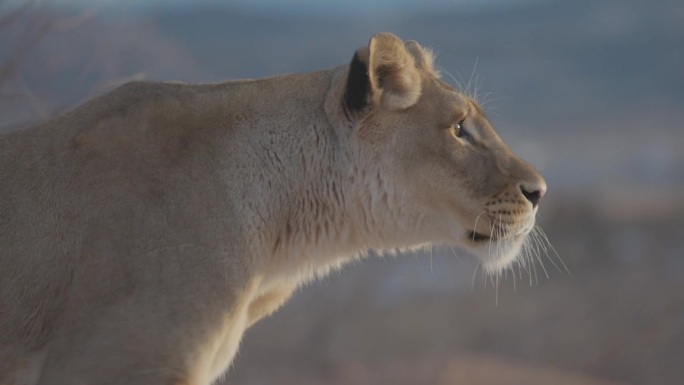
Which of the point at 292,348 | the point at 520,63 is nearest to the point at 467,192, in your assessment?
the point at 292,348

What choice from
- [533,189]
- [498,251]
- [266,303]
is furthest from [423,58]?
[266,303]

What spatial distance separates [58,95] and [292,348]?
835cm

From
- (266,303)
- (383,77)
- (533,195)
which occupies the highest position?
(383,77)

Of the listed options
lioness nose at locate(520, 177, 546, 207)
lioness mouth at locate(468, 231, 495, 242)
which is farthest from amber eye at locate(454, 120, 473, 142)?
lioness mouth at locate(468, 231, 495, 242)

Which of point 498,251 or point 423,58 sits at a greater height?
point 423,58

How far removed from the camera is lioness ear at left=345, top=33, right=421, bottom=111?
18.3 ft

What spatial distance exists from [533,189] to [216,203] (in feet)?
→ 5.06

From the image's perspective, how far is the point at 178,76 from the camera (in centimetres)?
1456

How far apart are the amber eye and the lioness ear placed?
0.24 m

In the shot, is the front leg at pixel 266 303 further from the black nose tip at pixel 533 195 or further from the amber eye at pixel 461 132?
the black nose tip at pixel 533 195

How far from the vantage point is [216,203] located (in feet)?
17.4

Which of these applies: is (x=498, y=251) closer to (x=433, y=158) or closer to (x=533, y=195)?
(x=533, y=195)

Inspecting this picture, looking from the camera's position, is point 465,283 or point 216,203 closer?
Answer: point 216,203

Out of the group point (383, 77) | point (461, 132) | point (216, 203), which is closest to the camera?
point (216, 203)
